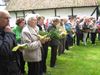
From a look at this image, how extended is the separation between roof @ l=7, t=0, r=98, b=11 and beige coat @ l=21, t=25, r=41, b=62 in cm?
2665

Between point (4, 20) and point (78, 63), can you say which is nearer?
point (4, 20)

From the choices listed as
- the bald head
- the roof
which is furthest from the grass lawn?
the roof

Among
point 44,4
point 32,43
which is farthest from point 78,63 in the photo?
point 44,4

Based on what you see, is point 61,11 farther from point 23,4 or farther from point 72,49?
point 72,49

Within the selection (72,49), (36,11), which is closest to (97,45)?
(72,49)

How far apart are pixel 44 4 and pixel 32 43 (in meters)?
30.9

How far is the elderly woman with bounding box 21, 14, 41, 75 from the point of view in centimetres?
806

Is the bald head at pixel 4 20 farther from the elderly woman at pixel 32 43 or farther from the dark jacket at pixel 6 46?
the elderly woman at pixel 32 43

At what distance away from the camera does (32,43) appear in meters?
8.01

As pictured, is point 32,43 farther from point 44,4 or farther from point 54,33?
point 44,4

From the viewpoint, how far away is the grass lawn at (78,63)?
1131 centimetres

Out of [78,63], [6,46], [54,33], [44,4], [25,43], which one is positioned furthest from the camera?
[44,4]

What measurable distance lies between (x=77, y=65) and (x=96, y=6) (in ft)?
73.6

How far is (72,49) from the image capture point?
17.7 metres
